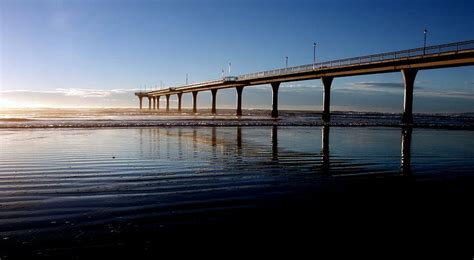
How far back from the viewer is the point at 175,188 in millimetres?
8227

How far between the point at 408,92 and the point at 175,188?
49.4 m

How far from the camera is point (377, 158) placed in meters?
14.0

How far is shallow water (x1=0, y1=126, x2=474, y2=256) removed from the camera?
540 centimetres

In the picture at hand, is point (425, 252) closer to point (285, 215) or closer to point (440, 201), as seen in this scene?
point (285, 215)

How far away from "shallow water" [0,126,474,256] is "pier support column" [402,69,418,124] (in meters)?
37.5

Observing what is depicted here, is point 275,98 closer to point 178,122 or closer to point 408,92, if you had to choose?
point 408,92

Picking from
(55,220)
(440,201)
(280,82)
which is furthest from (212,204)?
(280,82)

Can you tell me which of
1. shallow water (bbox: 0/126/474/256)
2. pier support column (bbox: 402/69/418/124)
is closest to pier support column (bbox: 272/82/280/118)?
pier support column (bbox: 402/69/418/124)

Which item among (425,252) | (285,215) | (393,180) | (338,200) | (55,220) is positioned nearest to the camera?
(425,252)

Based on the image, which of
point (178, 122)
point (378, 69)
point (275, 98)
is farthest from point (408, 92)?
point (275, 98)

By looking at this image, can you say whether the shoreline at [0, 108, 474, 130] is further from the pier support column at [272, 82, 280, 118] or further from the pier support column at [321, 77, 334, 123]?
the pier support column at [272, 82, 280, 118]

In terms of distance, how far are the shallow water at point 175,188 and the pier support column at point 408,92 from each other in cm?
3754

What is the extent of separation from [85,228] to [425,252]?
4.65 metres

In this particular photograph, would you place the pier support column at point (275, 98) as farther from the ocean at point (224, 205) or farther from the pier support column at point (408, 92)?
the ocean at point (224, 205)
